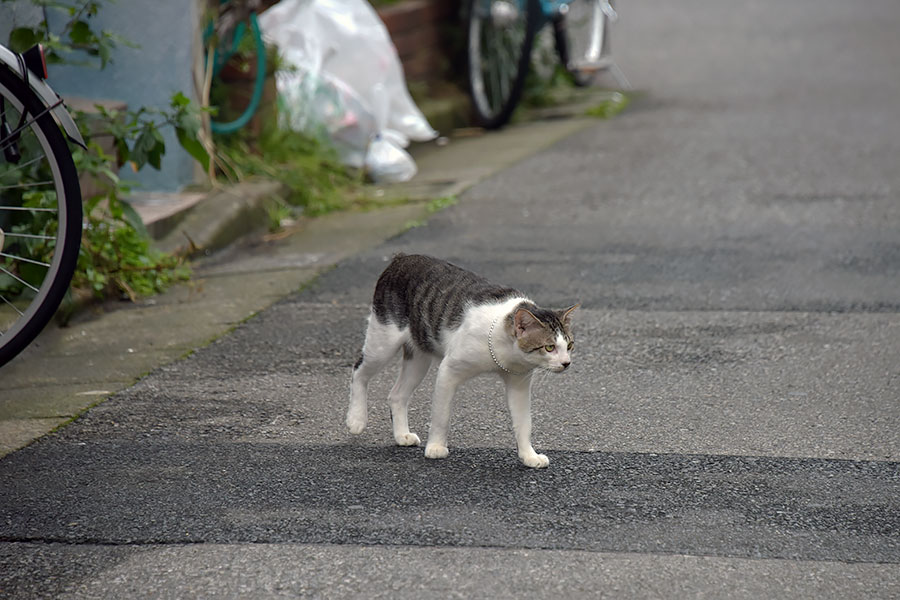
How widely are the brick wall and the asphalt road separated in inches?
114

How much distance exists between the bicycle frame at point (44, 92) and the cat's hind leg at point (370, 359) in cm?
111

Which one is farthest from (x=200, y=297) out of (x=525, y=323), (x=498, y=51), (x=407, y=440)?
(x=498, y=51)

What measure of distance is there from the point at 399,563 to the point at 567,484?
0.66 meters

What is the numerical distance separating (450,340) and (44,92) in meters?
1.46

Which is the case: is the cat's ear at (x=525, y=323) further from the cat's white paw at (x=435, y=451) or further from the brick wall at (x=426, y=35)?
the brick wall at (x=426, y=35)

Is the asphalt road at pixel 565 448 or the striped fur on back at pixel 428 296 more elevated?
the striped fur on back at pixel 428 296

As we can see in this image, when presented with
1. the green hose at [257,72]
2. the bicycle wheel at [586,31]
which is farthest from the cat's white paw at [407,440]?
the bicycle wheel at [586,31]

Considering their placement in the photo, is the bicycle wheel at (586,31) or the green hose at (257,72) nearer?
the green hose at (257,72)

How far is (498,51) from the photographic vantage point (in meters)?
9.59

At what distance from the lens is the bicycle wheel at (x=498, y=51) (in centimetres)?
938

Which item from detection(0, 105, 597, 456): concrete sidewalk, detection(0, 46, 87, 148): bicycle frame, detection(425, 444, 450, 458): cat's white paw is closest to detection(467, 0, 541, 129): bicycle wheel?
detection(0, 105, 597, 456): concrete sidewalk

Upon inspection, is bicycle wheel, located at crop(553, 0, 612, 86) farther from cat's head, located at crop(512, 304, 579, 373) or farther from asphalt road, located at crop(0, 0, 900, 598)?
cat's head, located at crop(512, 304, 579, 373)

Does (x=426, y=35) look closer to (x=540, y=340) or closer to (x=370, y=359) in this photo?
(x=370, y=359)

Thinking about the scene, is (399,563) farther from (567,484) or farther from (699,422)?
(699,422)
